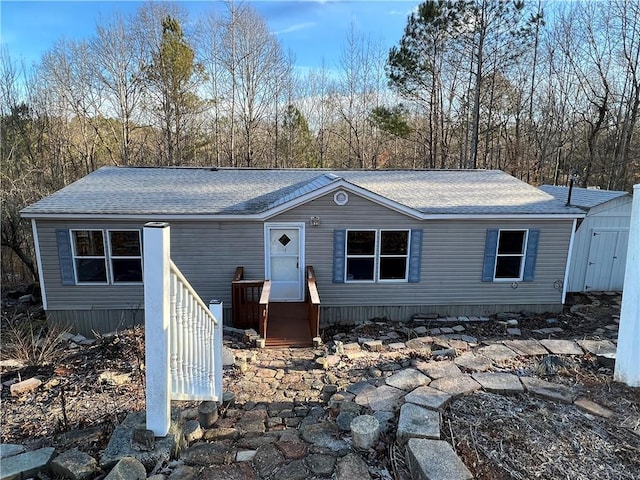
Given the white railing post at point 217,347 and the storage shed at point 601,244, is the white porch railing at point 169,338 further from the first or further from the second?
the storage shed at point 601,244

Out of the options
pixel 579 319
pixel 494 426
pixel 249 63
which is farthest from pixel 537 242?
pixel 249 63

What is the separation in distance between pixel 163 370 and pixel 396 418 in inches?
71.9

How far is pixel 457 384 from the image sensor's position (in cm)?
350

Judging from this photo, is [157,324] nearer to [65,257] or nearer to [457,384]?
[457,384]

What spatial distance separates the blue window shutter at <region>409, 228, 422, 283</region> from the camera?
8844 millimetres

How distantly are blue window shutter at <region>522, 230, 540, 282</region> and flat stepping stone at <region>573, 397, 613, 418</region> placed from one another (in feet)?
21.4

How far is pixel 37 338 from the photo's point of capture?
25.3 ft

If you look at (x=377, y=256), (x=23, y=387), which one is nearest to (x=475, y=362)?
(x=377, y=256)

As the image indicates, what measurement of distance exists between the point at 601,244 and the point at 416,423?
1049cm

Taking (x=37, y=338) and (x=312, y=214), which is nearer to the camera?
(x=37, y=338)

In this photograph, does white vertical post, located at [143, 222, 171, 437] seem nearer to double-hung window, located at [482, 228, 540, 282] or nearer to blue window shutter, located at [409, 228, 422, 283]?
blue window shutter, located at [409, 228, 422, 283]

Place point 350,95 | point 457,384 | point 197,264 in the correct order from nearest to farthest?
point 457,384
point 197,264
point 350,95

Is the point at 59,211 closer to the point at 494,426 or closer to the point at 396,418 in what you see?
the point at 396,418

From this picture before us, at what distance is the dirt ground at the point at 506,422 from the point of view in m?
2.49
